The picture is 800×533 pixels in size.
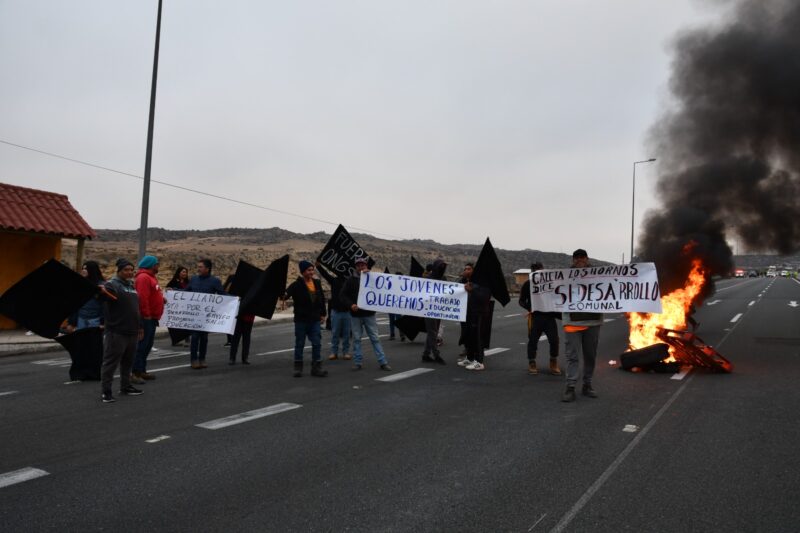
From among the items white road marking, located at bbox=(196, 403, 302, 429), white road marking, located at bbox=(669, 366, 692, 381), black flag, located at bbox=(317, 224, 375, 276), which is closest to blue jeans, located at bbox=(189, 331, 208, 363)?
black flag, located at bbox=(317, 224, 375, 276)

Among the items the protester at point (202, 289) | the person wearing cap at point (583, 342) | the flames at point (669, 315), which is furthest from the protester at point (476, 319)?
the protester at point (202, 289)

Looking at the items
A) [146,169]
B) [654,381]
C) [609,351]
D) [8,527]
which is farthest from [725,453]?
[146,169]

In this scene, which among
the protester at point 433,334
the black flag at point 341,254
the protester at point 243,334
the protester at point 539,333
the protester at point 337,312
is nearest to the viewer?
the protester at point 539,333

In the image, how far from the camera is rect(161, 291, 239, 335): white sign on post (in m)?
9.82

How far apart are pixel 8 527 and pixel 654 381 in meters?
7.84

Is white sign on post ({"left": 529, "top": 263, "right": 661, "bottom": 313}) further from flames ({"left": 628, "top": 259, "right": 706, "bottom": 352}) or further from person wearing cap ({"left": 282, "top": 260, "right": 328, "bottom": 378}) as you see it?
person wearing cap ({"left": 282, "top": 260, "right": 328, "bottom": 378})

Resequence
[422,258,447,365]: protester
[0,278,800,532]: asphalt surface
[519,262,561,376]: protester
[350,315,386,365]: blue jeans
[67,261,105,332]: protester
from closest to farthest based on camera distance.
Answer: [0,278,800,532]: asphalt surface, [67,261,105,332]: protester, [519,262,561,376]: protester, [350,315,386,365]: blue jeans, [422,258,447,365]: protester

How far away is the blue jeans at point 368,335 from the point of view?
952 centimetres

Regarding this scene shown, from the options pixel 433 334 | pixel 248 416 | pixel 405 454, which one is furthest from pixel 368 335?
pixel 405 454

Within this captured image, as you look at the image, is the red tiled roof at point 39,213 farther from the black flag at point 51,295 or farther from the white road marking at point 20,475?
the white road marking at point 20,475

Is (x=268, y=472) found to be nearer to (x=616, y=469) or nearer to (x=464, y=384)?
(x=616, y=469)

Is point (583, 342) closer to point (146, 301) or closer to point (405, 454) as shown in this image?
point (405, 454)

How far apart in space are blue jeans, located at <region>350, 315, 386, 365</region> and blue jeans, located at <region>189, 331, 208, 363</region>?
2493mm

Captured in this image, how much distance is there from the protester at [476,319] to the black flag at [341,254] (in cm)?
205
